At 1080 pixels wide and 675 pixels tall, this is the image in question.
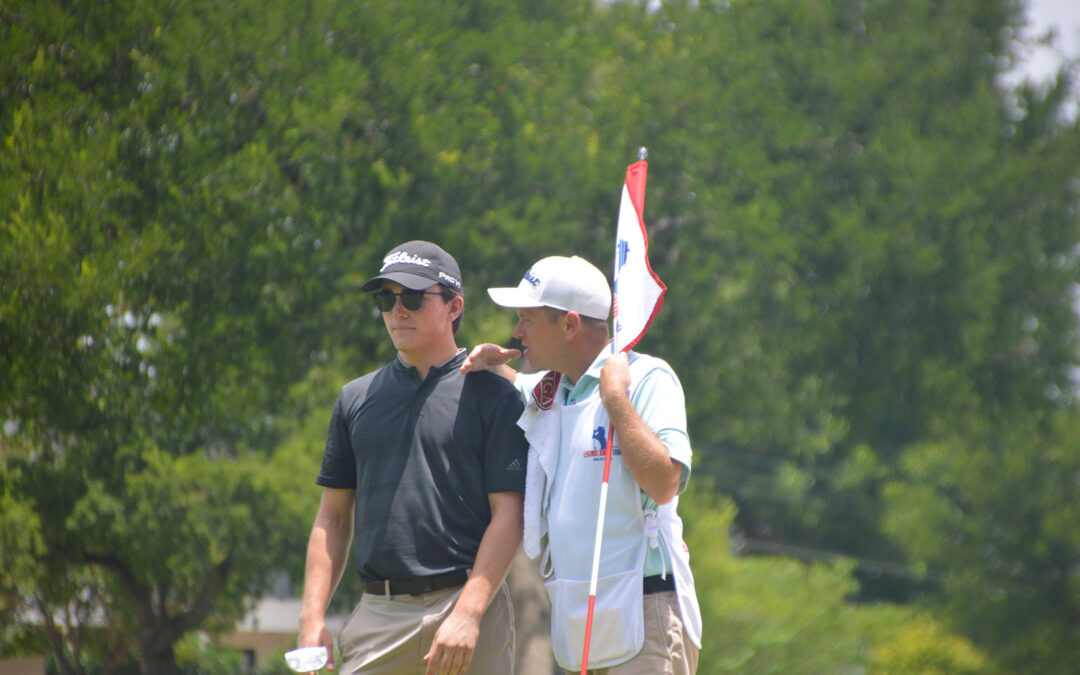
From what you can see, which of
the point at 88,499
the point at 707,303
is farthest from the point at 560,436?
the point at 707,303

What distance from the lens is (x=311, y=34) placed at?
16.1m

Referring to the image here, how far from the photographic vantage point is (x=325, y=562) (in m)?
4.45

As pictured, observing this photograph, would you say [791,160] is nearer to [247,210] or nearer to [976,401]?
[976,401]

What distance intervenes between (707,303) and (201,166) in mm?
11255

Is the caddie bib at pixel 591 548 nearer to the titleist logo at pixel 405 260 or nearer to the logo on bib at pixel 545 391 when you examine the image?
the logo on bib at pixel 545 391

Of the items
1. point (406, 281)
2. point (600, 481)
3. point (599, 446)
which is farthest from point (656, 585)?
point (406, 281)

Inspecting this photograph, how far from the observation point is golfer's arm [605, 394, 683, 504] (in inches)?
154

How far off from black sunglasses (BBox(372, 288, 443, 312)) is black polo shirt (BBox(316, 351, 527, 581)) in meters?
0.23

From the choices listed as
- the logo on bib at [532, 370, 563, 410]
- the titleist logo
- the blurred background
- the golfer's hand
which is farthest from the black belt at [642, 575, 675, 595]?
the blurred background

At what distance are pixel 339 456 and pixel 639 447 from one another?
115 centimetres

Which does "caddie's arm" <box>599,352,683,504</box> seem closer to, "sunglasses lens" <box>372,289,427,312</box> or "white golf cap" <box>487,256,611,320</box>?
"white golf cap" <box>487,256,611,320</box>

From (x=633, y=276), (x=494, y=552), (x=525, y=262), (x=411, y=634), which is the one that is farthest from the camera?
(x=525, y=262)

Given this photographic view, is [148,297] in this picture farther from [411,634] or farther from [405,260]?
[411,634]

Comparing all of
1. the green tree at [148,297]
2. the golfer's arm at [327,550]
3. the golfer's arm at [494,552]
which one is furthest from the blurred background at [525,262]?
the golfer's arm at [494,552]
